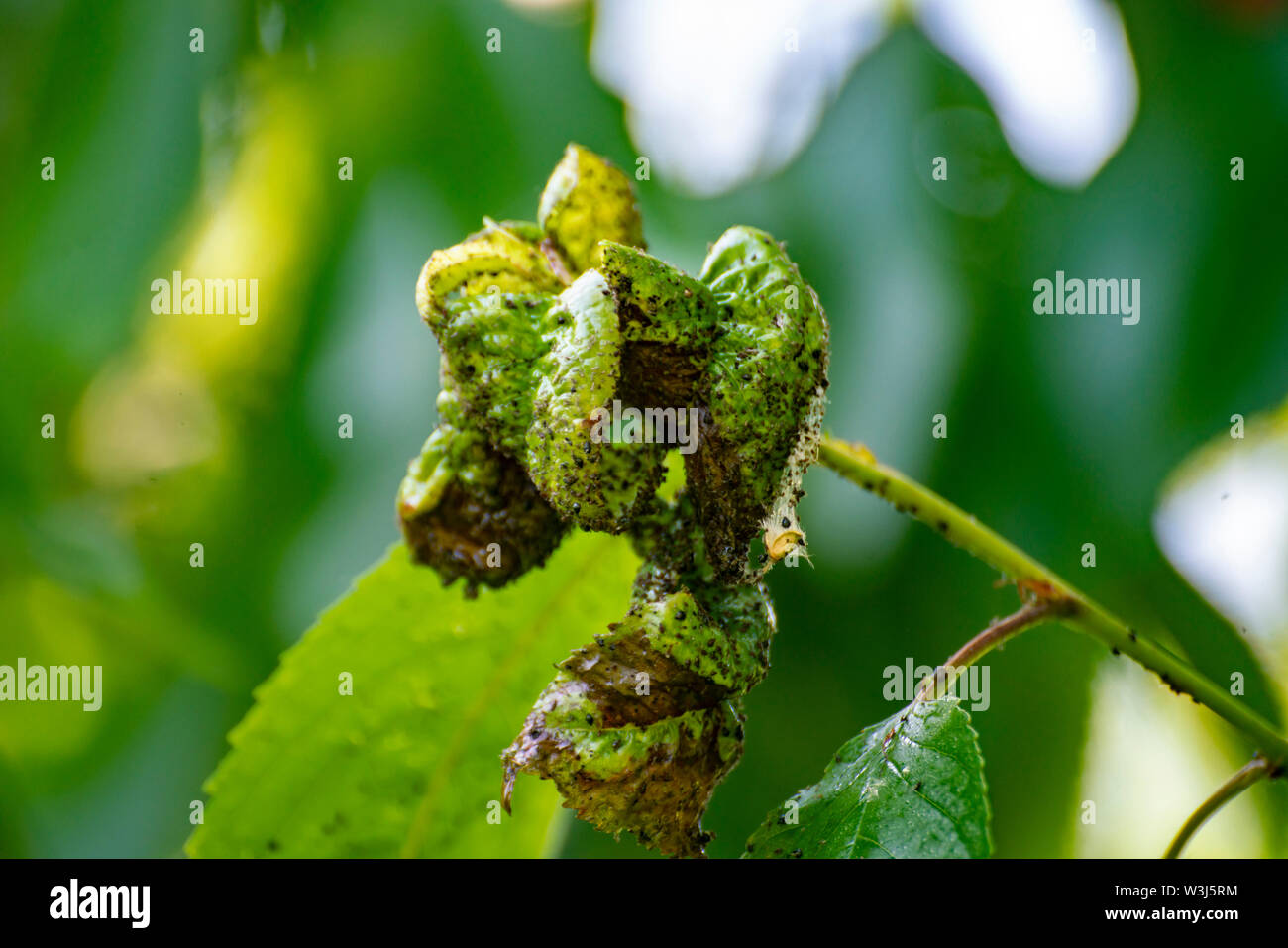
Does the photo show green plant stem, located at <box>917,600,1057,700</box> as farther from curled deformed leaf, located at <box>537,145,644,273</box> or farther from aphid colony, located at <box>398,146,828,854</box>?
curled deformed leaf, located at <box>537,145,644,273</box>

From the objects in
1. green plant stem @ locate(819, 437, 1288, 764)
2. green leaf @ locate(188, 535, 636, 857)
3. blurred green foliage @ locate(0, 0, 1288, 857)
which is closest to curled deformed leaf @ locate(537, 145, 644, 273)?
green plant stem @ locate(819, 437, 1288, 764)

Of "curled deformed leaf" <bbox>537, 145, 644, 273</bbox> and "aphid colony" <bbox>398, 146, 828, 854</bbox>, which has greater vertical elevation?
"curled deformed leaf" <bbox>537, 145, 644, 273</bbox>

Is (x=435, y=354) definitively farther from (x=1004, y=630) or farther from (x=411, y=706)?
(x=1004, y=630)

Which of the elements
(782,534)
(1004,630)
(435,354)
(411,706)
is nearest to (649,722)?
(782,534)

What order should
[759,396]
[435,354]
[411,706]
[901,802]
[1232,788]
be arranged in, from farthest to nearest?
[435,354]
[411,706]
[1232,788]
[901,802]
[759,396]

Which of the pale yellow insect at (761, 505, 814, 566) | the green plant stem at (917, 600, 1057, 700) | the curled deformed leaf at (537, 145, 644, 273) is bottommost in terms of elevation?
the green plant stem at (917, 600, 1057, 700)

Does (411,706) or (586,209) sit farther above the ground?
(586,209)

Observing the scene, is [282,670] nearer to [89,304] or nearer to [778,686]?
[778,686]
